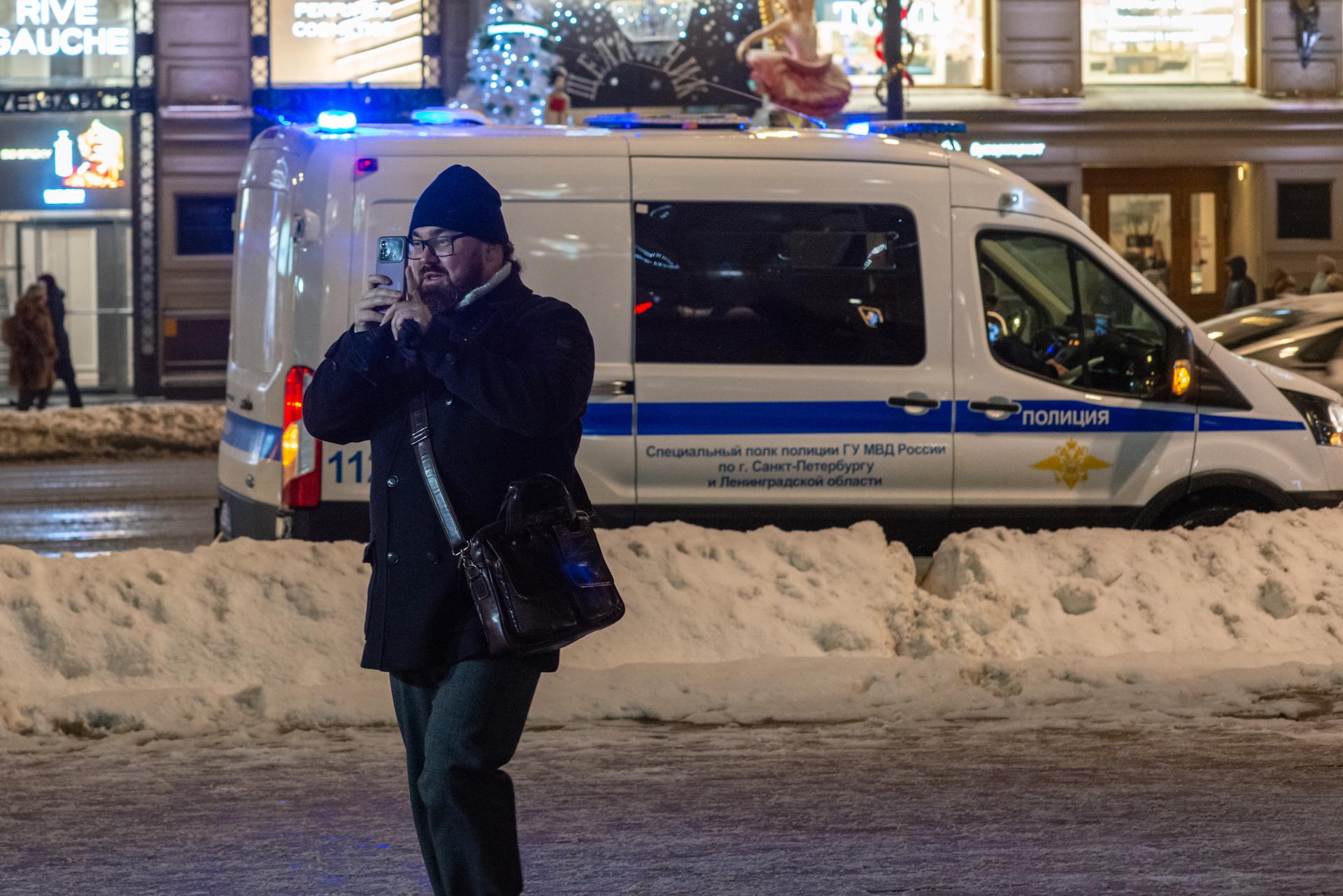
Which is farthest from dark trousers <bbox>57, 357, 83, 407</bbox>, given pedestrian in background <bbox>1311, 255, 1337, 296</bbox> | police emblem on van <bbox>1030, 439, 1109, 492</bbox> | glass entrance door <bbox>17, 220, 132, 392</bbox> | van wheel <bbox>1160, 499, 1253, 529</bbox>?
van wheel <bbox>1160, 499, 1253, 529</bbox>

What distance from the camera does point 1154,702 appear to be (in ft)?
21.9

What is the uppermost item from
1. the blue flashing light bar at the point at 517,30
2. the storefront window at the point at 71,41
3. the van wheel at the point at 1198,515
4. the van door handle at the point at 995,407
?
the storefront window at the point at 71,41

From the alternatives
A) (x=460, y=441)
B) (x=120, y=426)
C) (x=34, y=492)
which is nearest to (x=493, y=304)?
(x=460, y=441)

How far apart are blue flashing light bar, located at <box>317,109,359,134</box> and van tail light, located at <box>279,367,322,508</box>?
114 cm

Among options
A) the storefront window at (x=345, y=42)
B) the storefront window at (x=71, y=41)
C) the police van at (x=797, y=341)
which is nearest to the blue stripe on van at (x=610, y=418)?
the police van at (x=797, y=341)

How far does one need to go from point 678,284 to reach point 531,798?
3.18 metres

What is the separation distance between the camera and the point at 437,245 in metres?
3.68

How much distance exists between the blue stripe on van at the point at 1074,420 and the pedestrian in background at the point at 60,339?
15294mm

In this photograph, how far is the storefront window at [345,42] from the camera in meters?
25.8

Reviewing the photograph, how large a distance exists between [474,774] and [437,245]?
111 cm

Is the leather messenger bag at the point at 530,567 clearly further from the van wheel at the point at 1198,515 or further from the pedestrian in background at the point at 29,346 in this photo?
the pedestrian in background at the point at 29,346

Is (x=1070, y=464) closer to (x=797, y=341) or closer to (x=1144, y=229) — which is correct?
(x=797, y=341)

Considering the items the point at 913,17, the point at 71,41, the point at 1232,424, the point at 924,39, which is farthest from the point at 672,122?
the point at 71,41

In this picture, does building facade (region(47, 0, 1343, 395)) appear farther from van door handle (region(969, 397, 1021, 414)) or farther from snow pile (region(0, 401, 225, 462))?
van door handle (region(969, 397, 1021, 414))
